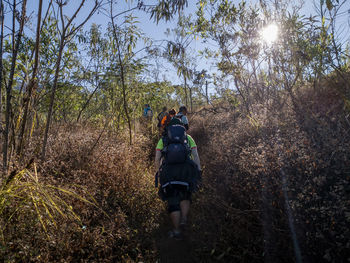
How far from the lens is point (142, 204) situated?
438 centimetres

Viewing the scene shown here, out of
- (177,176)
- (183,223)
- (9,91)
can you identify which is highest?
(9,91)

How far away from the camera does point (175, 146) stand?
3.75 meters

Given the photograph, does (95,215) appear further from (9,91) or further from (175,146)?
(9,91)

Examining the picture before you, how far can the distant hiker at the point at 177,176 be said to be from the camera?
366 cm

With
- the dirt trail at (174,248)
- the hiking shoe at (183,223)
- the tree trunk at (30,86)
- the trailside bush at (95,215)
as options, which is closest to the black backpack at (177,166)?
the hiking shoe at (183,223)

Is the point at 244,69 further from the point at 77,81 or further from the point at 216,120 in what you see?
the point at 77,81

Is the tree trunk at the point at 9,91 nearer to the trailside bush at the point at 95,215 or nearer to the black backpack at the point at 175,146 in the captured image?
the trailside bush at the point at 95,215

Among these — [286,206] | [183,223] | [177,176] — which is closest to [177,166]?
[177,176]

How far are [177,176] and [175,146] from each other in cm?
45

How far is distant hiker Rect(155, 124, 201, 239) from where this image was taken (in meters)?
3.66

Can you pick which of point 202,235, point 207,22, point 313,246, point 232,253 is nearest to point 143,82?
point 207,22

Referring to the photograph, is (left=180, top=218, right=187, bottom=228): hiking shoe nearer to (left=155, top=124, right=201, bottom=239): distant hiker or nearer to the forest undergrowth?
(left=155, top=124, right=201, bottom=239): distant hiker

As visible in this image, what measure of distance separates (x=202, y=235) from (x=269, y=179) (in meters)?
1.22

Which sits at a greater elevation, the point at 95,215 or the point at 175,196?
the point at 175,196
